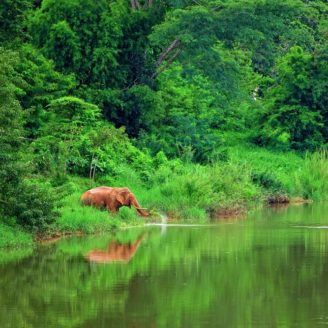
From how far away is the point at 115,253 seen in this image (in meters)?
22.3

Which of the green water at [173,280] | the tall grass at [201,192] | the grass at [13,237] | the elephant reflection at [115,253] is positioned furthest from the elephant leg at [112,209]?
the grass at [13,237]

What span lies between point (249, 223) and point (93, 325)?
48.6 feet

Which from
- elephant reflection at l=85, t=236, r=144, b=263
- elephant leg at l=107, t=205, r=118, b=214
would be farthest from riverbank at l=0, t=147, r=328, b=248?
elephant reflection at l=85, t=236, r=144, b=263

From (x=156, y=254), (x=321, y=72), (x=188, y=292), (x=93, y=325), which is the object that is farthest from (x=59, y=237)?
(x=321, y=72)

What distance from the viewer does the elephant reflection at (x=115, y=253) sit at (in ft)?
69.8

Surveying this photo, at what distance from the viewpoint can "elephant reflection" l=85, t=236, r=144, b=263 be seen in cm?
2128

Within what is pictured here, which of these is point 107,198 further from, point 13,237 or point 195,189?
point 13,237

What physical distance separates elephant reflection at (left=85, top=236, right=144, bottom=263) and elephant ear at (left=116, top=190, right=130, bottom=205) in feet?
10.5

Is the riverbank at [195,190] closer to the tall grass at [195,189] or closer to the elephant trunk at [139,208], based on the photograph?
the tall grass at [195,189]

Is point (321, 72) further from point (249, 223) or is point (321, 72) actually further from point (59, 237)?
point (59, 237)

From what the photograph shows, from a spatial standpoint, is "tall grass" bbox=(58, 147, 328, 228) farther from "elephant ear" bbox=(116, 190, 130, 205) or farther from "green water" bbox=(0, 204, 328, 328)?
"green water" bbox=(0, 204, 328, 328)

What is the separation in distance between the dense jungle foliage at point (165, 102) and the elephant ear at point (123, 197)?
343 mm

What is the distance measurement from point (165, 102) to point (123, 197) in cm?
1238

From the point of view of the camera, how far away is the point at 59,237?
24.3 m
